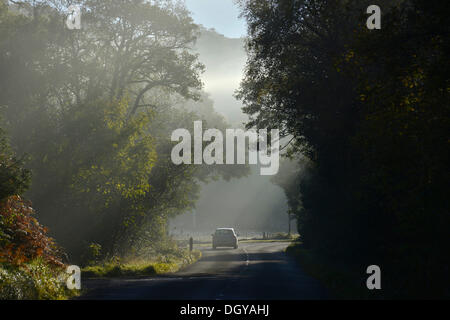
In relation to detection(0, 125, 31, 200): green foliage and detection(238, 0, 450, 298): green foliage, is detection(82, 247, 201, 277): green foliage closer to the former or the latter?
detection(0, 125, 31, 200): green foliage

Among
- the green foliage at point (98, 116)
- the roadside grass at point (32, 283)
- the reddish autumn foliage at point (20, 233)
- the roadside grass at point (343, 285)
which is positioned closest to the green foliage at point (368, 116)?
the roadside grass at point (343, 285)

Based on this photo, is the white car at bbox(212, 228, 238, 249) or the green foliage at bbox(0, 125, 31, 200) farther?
the white car at bbox(212, 228, 238, 249)

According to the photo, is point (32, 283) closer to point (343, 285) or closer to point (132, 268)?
point (343, 285)

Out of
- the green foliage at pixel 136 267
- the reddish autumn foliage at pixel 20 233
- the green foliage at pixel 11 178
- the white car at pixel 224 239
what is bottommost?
the white car at pixel 224 239

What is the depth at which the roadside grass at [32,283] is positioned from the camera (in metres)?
14.1

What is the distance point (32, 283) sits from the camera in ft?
49.4

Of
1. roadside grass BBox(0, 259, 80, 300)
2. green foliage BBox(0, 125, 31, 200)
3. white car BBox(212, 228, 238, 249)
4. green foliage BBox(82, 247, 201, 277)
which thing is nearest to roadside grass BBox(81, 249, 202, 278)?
green foliage BBox(82, 247, 201, 277)

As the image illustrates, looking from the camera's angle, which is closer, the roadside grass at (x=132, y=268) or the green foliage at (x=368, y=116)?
the green foliage at (x=368, y=116)

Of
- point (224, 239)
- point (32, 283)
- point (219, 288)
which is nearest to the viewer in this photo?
point (32, 283)

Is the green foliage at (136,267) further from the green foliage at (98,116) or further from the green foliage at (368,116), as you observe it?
the green foliage at (368,116)

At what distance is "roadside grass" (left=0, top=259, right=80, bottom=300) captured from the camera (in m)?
14.1

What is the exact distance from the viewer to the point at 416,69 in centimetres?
1368

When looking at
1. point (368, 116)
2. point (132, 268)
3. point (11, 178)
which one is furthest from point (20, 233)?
point (368, 116)
